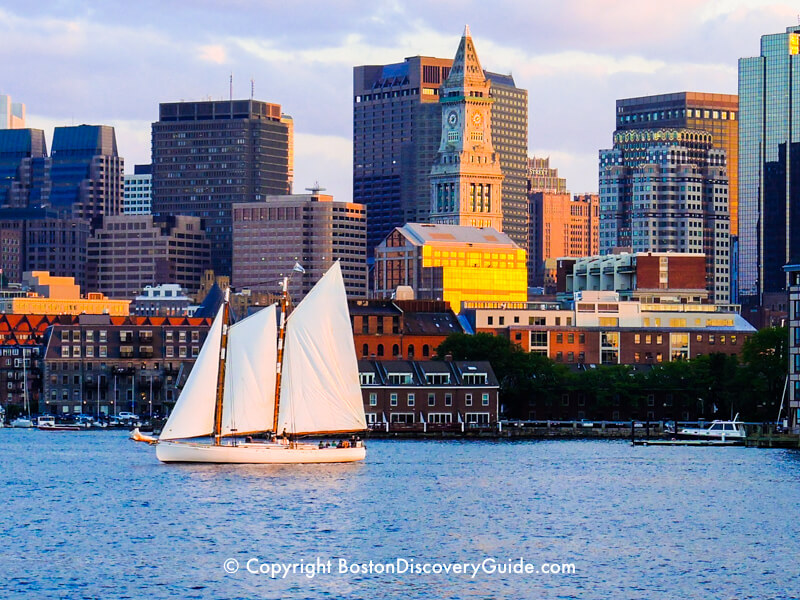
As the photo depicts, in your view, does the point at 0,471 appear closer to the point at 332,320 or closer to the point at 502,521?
the point at 332,320

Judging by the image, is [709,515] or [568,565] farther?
[709,515]

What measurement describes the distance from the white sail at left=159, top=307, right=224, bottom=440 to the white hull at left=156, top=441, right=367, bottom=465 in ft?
4.41

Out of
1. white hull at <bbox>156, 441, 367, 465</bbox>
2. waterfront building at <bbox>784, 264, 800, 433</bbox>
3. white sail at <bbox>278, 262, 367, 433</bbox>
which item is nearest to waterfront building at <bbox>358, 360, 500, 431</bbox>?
waterfront building at <bbox>784, 264, 800, 433</bbox>

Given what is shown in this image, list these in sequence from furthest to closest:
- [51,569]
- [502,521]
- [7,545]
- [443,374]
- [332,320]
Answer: [443,374]
[332,320]
[502,521]
[7,545]
[51,569]

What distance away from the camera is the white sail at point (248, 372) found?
136250mm

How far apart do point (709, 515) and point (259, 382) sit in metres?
40.5

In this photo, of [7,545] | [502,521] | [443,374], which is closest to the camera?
[7,545]

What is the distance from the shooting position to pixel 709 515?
107 metres

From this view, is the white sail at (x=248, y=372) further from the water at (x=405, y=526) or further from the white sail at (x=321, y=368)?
the water at (x=405, y=526)

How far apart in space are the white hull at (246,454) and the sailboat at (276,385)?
0.23ft

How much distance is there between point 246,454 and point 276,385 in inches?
208

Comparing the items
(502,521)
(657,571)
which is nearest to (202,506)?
(502,521)

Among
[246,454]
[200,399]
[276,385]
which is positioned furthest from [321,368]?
[200,399]

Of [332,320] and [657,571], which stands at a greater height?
[332,320]
